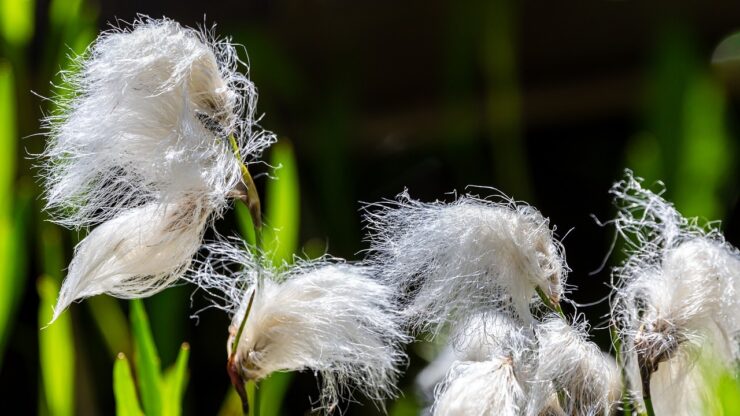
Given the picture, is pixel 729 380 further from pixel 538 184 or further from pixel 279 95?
pixel 279 95

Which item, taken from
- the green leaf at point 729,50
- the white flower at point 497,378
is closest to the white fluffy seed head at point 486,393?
the white flower at point 497,378

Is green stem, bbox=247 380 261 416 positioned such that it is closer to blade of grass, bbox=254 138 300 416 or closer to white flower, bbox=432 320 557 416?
white flower, bbox=432 320 557 416

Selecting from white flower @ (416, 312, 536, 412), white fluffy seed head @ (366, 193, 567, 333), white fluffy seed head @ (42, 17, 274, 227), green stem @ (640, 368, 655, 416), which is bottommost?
green stem @ (640, 368, 655, 416)

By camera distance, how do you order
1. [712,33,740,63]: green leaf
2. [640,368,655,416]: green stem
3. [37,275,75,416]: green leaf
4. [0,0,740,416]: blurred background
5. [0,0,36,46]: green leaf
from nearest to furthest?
[640,368,655,416]: green stem
[37,275,75,416]: green leaf
[0,0,36,46]: green leaf
[0,0,740,416]: blurred background
[712,33,740,63]: green leaf

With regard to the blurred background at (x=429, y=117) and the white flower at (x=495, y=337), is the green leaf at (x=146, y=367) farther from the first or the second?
the blurred background at (x=429, y=117)

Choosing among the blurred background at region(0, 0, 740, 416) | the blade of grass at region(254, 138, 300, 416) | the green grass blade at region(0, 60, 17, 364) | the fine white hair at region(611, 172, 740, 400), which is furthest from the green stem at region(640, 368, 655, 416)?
the blurred background at region(0, 0, 740, 416)

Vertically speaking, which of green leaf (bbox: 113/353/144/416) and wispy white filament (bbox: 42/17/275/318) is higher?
wispy white filament (bbox: 42/17/275/318)

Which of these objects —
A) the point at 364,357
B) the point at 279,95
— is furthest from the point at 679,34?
the point at 364,357

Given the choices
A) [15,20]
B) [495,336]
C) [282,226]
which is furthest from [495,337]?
[15,20]
